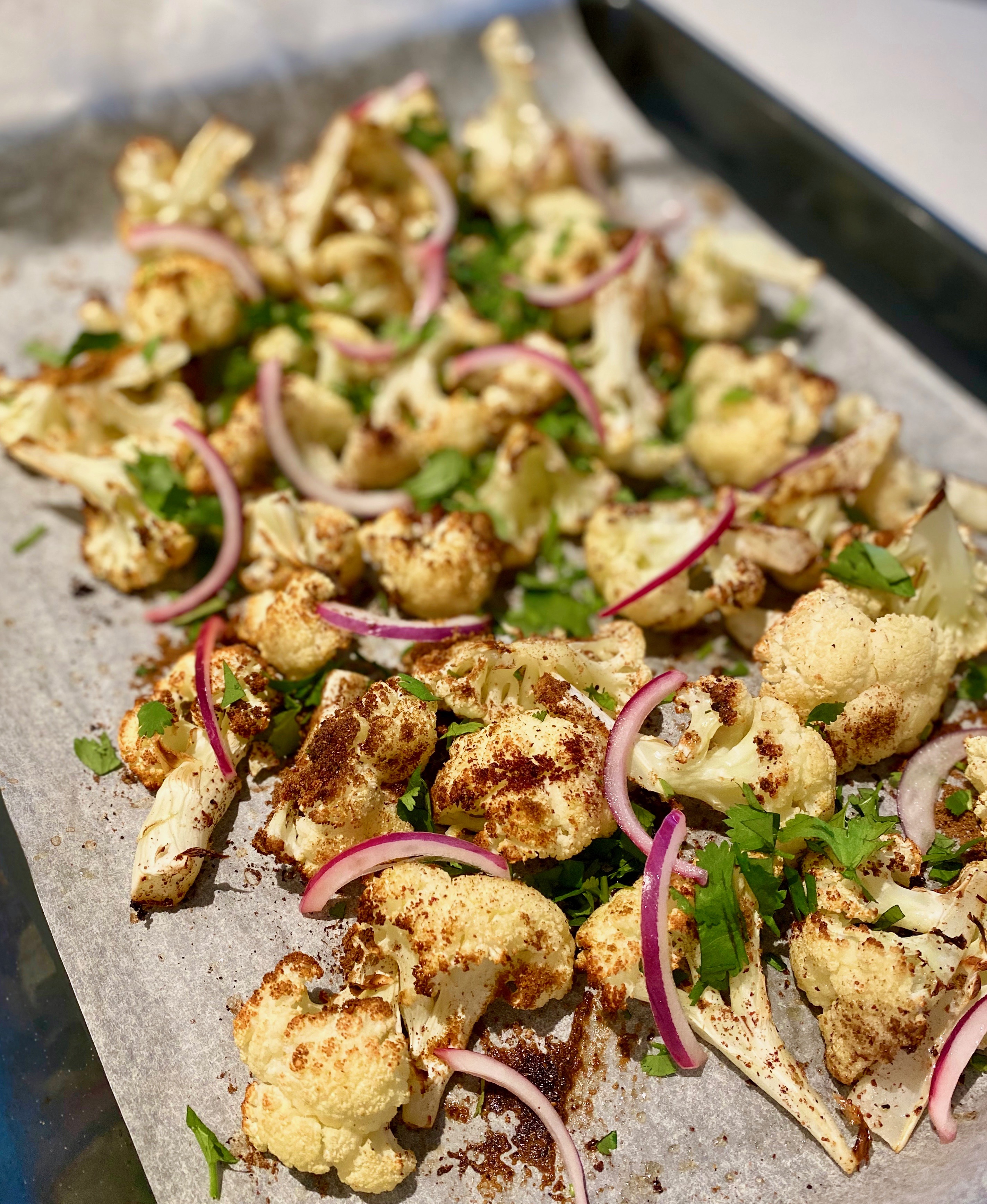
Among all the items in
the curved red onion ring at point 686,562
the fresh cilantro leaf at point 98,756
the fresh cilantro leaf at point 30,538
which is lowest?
the fresh cilantro leaf at point 98,756

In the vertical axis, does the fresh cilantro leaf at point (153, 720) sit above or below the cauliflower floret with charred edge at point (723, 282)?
below

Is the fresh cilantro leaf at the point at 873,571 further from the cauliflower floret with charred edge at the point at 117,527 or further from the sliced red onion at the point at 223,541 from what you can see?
the cauliflower floret with charred edge at the point at 117,527

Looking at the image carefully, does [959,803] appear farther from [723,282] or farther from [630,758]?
[723,282]

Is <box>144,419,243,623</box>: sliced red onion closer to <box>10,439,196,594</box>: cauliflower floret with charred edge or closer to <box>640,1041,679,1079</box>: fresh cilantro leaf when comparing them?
<box>10,439,196,594</box>: cauliflower floret with charred edge

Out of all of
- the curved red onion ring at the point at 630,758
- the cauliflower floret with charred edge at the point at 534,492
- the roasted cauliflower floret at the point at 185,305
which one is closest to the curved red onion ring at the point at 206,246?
the roasted cauliflower floret at the point at 185,305

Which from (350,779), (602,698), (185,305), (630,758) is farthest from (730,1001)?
(185,305)

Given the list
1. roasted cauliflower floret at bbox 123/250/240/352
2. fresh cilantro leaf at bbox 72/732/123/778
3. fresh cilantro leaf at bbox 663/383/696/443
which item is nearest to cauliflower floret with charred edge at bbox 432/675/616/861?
fresh cilantro leaf at bbox 72/732/123/778
